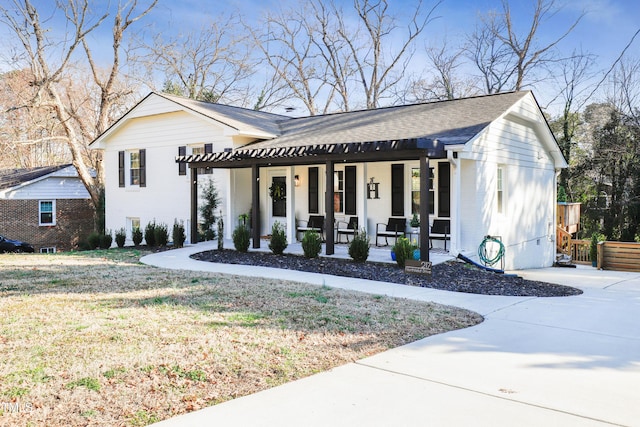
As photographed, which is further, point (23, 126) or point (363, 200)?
point (23, 126)

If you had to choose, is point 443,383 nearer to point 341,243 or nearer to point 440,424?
point 440,424

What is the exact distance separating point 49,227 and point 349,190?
1721cm

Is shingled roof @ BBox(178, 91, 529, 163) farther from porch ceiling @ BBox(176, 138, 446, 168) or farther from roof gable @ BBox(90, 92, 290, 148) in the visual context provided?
roof gable @ BBox(90, 92, 290, 148)

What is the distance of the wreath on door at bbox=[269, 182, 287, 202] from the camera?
1702cm

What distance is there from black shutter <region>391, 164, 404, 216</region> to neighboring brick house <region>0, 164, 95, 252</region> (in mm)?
18218

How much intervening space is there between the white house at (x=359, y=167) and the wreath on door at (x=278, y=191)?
0.07 meters

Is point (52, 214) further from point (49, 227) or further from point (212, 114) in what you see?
point (212, 114)

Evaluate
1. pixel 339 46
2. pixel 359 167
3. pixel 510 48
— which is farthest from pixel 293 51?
pixel 359 167

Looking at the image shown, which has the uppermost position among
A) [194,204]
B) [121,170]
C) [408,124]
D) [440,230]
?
[408,124]

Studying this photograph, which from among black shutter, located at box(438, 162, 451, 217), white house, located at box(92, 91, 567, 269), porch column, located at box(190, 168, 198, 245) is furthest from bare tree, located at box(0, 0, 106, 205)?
black shutter, located at box(438, 162, 451, 217)

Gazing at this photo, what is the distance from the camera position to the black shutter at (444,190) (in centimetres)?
1398

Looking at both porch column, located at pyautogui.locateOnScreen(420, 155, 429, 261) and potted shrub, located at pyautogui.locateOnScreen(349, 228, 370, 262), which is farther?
potted shrub, located at pyautogui.locateOnScreen(349, 228, 370, 262)

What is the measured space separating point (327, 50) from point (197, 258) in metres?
23.1

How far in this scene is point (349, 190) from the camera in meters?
15.7
